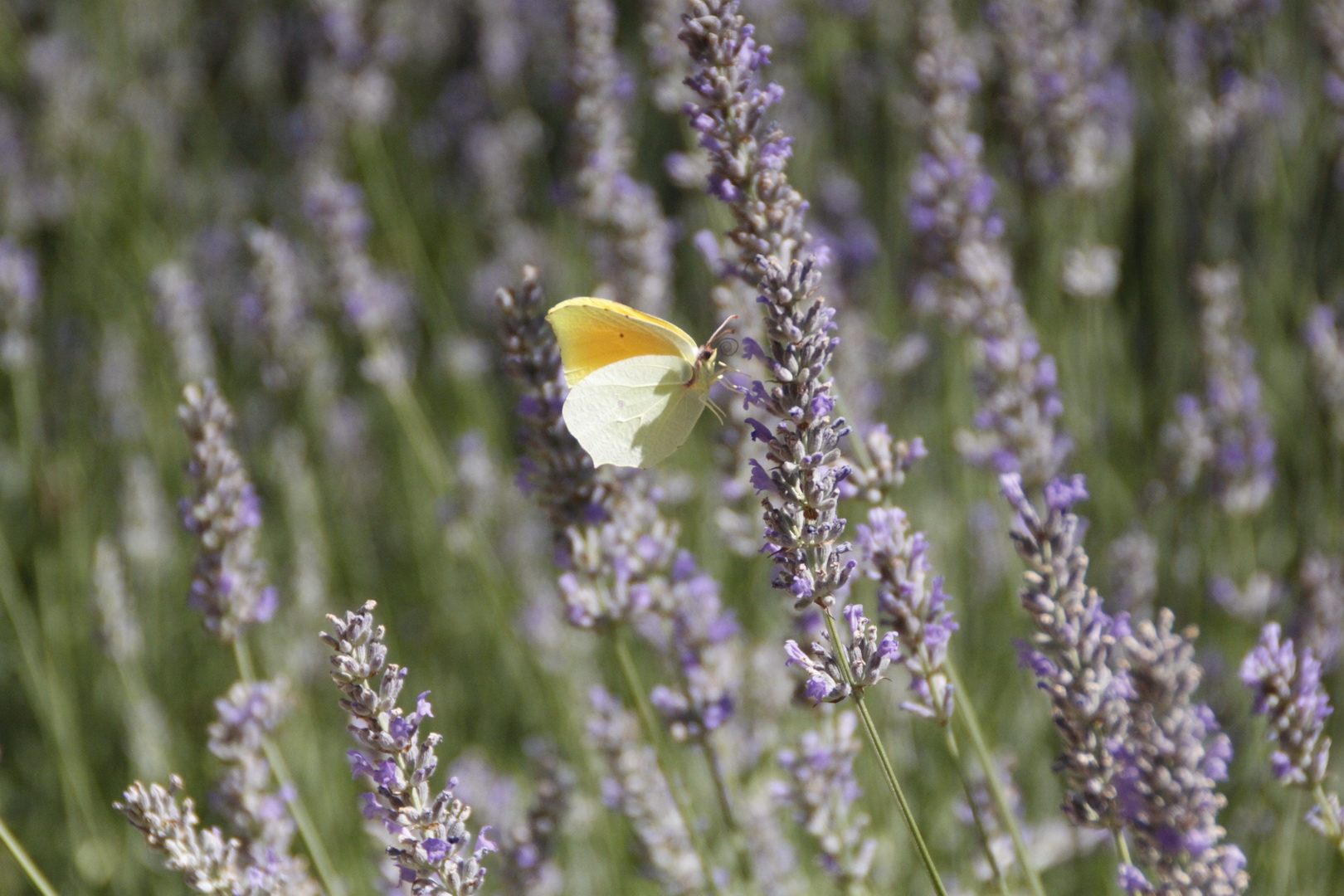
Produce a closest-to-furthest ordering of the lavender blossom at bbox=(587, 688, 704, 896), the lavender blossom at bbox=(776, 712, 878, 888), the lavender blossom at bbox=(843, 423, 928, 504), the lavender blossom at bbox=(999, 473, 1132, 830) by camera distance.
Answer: the lavender blossom at bbox=(999, 473, 1132, 830) < the lavender blossom at bbox=(843, 423, 928, 504) < the lavender blossom at bbox=(776, 712, 878, 888) < the lavender blossom at bbox=(587, 688, 704, 896)

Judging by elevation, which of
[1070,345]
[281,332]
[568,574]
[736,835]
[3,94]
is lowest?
[736,835]

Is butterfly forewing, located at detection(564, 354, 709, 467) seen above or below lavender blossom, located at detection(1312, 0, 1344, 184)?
below

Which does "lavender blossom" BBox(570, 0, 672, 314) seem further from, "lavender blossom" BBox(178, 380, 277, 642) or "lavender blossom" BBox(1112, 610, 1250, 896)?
"lavender blossom" BBox(1112, 610, 1250, 896)

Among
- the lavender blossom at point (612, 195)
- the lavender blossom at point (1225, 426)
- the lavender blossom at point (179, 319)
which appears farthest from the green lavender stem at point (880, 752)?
the lavender blossom at point (179, 319)

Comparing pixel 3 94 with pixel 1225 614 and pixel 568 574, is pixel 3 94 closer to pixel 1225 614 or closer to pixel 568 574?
pixel 568 574

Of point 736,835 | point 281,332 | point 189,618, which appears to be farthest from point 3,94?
point 736,835

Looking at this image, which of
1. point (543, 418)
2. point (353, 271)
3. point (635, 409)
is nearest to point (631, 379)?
point (635, 409)

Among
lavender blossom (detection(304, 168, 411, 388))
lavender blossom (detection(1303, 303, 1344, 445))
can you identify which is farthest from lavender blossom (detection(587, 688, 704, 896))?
lavender blossom (detection(1303, 303, 1344, 445))
